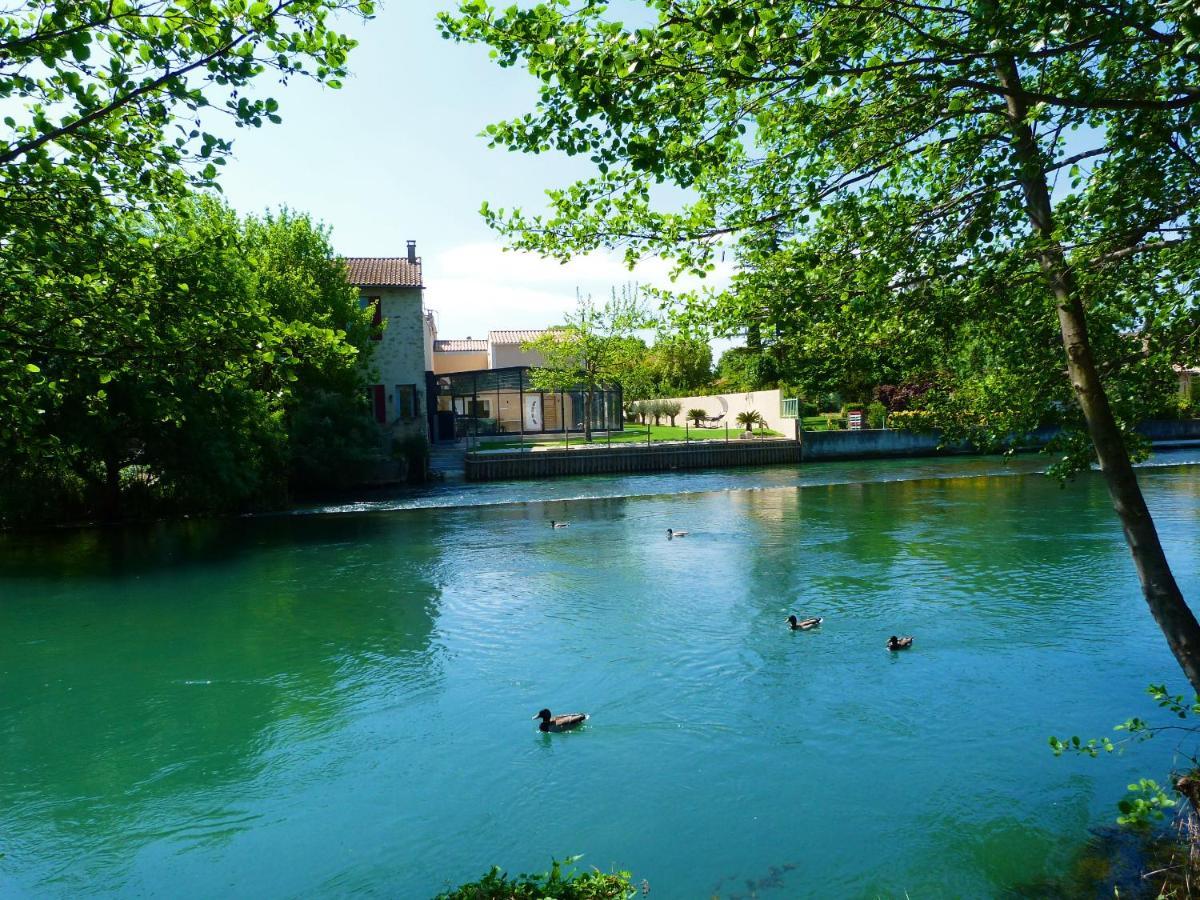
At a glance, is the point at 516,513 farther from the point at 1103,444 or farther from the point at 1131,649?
the point at 1103,444

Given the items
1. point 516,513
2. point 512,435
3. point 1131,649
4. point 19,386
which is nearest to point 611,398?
point 512,435

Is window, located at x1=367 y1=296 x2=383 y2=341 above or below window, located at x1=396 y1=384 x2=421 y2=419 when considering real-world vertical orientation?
above

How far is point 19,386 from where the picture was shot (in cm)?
757

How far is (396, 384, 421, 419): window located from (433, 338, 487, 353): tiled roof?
35.9m

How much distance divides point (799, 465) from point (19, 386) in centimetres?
4024

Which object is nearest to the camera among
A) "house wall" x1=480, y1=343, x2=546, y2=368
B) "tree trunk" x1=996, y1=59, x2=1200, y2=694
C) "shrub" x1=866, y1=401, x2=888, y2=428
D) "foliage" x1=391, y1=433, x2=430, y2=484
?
"tree trunk" x1=996, y1=59, x2=1200, y2=694

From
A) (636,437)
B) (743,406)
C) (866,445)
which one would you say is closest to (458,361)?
(636,437)

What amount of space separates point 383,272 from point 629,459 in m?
15.2

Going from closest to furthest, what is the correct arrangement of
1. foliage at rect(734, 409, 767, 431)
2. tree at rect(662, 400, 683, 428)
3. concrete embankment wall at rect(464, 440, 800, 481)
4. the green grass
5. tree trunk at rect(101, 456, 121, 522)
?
tree trunk at rect(101, 456, 121, 522) → concrete embankment wall at rect(464, 440, 800, 481) → the green grass → foliage at rect(734, 409, 767, 431) → tree at rect(662, 400, 683, 428)

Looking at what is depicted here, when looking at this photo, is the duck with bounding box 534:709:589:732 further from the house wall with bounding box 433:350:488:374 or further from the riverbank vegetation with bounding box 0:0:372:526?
the house wall with bounding box 433:350:488:374

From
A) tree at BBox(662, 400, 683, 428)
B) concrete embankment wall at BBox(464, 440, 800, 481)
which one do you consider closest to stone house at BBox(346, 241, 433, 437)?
concrete embankment wall at BBox(464, 440, 800, 481)

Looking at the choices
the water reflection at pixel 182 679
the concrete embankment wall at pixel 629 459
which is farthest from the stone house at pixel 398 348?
the water reflection at pixel 182 679

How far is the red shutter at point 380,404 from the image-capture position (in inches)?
1591

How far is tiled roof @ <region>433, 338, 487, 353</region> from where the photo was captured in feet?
255
